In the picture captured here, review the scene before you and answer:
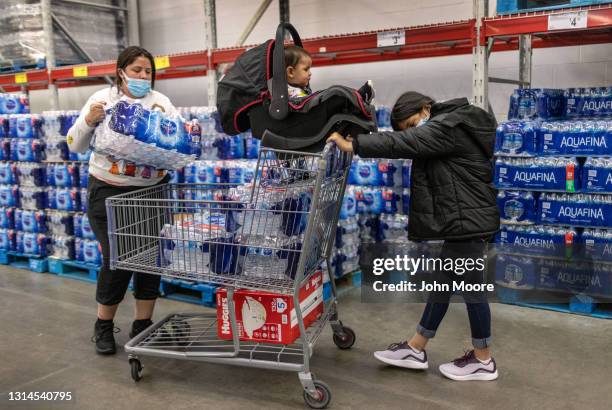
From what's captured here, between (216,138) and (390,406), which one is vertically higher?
(216,138)

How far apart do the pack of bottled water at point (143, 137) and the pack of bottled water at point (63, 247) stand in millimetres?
2394

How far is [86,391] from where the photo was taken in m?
2.89

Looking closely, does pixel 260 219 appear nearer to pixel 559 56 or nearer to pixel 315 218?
pixel 315 218

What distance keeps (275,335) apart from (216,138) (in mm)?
2152

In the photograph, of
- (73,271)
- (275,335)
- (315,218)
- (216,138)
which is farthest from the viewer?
(73,271)

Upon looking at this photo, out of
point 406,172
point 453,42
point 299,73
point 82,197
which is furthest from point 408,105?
point 82,197

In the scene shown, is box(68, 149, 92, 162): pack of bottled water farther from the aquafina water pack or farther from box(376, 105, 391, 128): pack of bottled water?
box(376, 105, 391, 128): pack of bottled water

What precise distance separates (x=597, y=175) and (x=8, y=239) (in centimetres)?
509

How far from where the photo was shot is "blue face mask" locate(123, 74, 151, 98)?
9.95ft

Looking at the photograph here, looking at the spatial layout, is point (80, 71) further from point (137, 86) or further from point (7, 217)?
point (137, 86)

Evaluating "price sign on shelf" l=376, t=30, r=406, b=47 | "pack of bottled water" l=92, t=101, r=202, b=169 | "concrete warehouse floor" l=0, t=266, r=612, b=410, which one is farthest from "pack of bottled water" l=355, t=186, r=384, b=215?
"pack of bottled water" l=92, t=101, r=202, b=169

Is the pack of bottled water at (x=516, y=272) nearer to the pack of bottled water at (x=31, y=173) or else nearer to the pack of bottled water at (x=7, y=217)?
the pack of bottled water at (x=31, y=173)

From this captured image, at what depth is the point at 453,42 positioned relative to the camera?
5.16 m

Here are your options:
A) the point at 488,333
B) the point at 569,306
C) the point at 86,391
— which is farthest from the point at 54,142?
the point at 569,306
